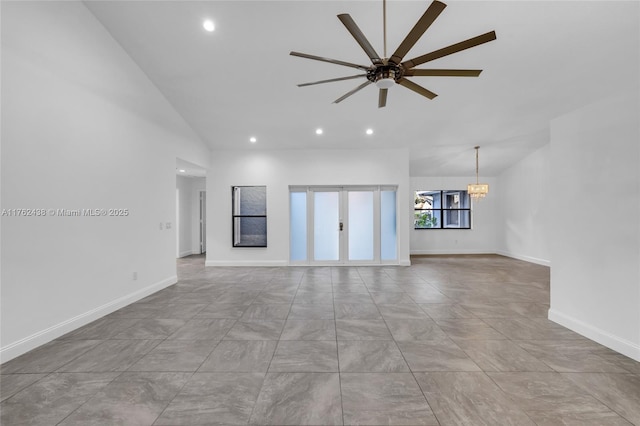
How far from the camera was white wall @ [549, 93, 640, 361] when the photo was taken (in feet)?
8.45

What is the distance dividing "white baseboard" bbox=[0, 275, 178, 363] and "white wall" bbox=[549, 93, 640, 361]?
6.01 m

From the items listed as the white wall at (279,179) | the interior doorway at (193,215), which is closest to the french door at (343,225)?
the white wall at (279,179)

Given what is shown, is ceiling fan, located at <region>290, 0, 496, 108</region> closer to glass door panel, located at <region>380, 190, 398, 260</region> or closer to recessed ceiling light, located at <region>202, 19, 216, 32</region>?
recessed ceiling light, located at <region>202, 19, 216, 32</region>

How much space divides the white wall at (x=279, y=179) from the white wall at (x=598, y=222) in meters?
3.78

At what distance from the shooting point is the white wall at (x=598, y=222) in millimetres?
2576

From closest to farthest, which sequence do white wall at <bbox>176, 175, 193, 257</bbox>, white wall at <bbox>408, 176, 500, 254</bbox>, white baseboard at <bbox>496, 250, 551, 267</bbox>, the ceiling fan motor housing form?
the ceiling fan motor housing
white baseboard at <bbox>496, 250, 551, 267</bbox>
white wall at <bbox>176, 175, 193, 257</bbox>
white wall at <bbox>408, 176, 500, 254</bbox>

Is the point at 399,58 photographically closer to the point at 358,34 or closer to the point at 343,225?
the point at 358,34

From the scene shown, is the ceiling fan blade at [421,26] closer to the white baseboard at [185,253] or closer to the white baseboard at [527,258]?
the white baseboard at [527,258]

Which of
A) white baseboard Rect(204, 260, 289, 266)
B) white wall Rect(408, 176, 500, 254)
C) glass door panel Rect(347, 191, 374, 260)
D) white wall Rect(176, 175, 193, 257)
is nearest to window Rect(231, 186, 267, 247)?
white baseboard Rect(204, 260, 289, 266)

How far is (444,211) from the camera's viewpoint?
31.0 ft

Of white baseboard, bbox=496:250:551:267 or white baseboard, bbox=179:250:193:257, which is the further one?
white baseboard, bbox=179:250:193:257

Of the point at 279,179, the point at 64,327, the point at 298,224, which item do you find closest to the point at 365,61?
the point at 279,179

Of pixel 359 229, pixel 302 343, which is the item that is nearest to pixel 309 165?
pixel 359 229

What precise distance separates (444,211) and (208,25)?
879 cm
